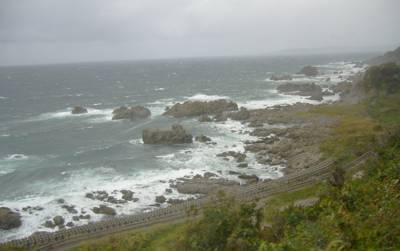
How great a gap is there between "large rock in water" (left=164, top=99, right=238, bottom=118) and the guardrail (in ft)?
142

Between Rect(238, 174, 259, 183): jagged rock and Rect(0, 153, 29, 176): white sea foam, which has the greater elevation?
Rect(0, 153, 29, 176): white sea foam

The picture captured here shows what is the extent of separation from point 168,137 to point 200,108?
24658 mm

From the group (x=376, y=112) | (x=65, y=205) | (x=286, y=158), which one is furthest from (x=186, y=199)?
(x=376, y=112)

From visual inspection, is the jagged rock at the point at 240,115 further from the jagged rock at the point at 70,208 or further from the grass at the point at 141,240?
the grass at the point at 141,240

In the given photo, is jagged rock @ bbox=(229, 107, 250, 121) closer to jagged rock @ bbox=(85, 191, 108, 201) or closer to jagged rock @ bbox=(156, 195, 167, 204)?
jagged rock @ bbox=(156, 195, 167, 204)

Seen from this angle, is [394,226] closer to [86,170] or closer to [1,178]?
[86,170]

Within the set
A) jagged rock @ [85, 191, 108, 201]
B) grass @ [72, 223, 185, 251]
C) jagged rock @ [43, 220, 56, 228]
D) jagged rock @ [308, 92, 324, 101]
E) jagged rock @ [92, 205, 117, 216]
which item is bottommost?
jagged rock @ [43, 220, 56, 228]

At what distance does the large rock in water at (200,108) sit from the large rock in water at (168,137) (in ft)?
70.6

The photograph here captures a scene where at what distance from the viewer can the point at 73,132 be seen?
72938 mm

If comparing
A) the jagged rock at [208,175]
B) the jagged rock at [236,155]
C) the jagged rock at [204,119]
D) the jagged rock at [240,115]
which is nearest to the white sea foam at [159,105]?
the jagged rock at [204,119]

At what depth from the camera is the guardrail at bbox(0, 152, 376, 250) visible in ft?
99.9

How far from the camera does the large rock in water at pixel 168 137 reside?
6212 centimetres

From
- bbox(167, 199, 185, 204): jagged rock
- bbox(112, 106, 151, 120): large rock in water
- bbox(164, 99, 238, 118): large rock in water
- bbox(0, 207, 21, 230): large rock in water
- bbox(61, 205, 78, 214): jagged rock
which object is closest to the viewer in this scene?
bbox(0, 207, 21, 230): large rock in water

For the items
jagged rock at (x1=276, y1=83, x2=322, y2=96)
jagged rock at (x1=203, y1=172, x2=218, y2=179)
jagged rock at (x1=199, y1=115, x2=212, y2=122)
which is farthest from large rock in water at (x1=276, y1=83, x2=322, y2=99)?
jagged rock at (x1=203, y1=172, x2=218, y2=179)
